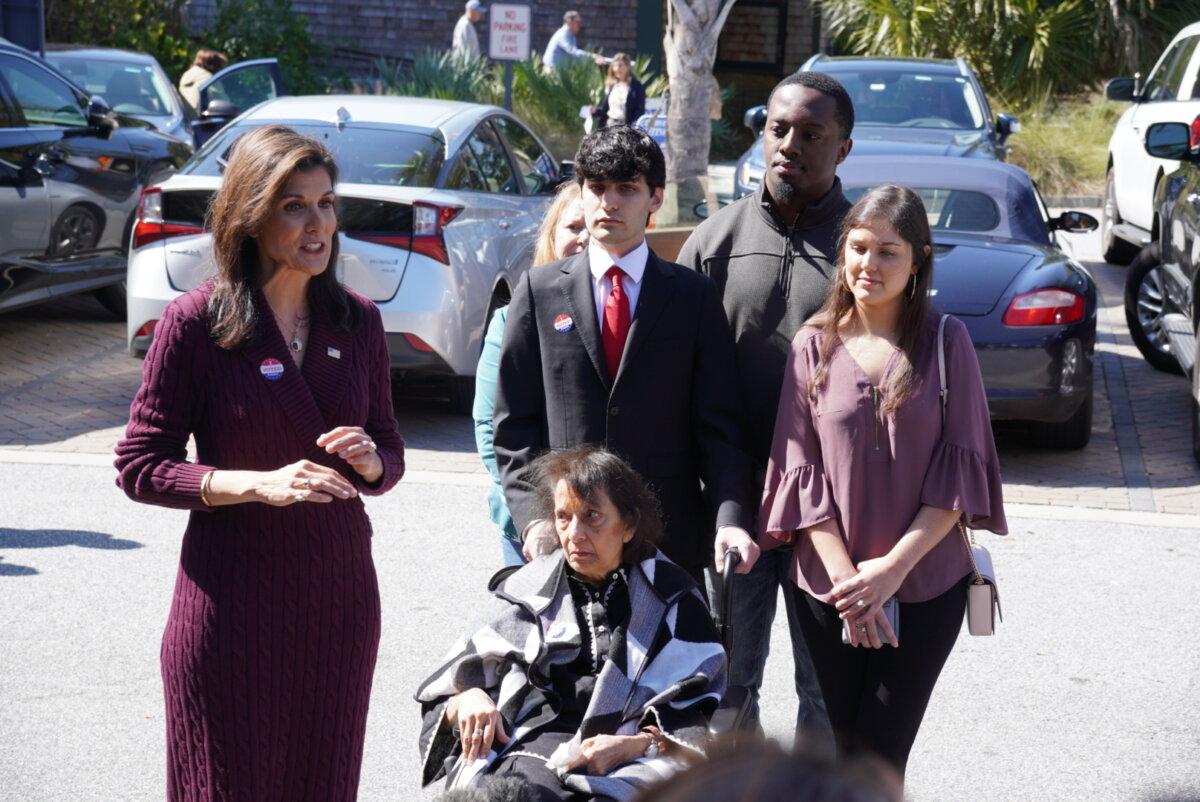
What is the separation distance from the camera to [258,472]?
3.08m

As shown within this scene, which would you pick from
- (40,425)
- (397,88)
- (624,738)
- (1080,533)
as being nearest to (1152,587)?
(1080,533)

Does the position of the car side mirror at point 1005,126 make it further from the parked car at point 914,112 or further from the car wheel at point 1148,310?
the car wheel at point 1148,310

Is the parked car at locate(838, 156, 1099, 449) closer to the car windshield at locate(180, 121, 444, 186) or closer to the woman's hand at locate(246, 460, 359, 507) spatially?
the car windshield at locate(180, 121, 444, 186)

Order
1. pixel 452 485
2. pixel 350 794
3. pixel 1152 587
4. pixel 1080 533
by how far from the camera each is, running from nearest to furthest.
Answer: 1. pixel 350 794
2. pixel 1152 587
3. pixel 1080 533
4. pixel 452 485

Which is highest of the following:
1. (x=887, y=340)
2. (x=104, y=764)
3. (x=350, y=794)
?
(x=887, y=340)

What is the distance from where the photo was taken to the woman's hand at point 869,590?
3479mm

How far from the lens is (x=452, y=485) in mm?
7812

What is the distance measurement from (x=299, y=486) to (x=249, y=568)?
33cm

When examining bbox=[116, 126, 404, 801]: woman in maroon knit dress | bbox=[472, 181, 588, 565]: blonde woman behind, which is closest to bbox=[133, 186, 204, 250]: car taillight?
bbox=[472, 181, 588, 565]: blonde woman behind

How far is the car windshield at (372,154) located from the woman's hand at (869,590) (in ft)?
18.3

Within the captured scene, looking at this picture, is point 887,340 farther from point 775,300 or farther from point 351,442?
point 351,442

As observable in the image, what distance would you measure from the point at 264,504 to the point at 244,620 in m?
0.25

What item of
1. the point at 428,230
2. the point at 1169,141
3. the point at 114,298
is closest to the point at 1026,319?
the point at 1169,141

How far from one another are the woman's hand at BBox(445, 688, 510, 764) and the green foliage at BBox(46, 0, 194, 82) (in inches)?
730
